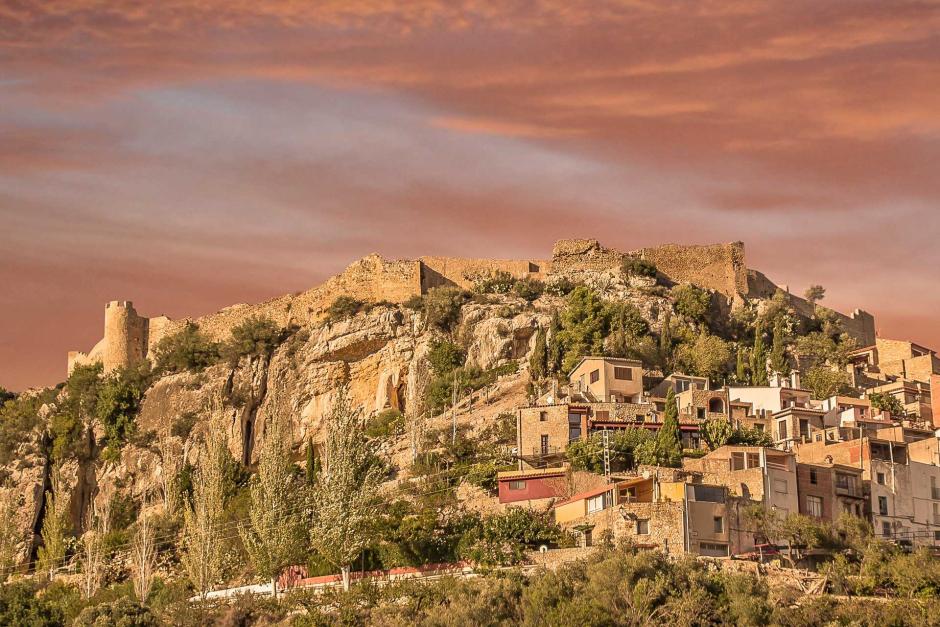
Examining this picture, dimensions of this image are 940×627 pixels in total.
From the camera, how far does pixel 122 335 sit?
3324 inches

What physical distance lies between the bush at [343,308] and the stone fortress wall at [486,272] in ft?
2.11

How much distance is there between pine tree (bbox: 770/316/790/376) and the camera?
6738cm

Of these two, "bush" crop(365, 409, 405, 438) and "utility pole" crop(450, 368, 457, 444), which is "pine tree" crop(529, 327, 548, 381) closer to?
"utility pole" crop(450, 368, 457, 444)

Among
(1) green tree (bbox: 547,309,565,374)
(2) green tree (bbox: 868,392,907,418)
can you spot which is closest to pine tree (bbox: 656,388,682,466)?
(1) green tree (bbox: 547,309,565,374)

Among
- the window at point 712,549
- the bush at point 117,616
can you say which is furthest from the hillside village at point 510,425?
the bush at point 117,616

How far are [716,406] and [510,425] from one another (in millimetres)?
8386

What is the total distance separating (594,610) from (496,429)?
16746mm

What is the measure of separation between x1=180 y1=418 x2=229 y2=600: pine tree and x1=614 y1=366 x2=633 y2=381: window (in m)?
16.5

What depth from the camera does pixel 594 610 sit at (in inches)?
1732

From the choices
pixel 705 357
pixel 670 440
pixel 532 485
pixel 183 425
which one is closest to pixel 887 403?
pixel 705 357

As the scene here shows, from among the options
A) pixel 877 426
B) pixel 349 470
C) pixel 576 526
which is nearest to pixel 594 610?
pixel 576 526

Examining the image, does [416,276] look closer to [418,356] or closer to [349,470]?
[418,356]

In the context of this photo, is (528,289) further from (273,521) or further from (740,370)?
(273,521)

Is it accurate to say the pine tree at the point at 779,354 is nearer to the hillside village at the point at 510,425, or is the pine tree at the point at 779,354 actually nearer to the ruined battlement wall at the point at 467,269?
the hillside village at the point at 510,425
